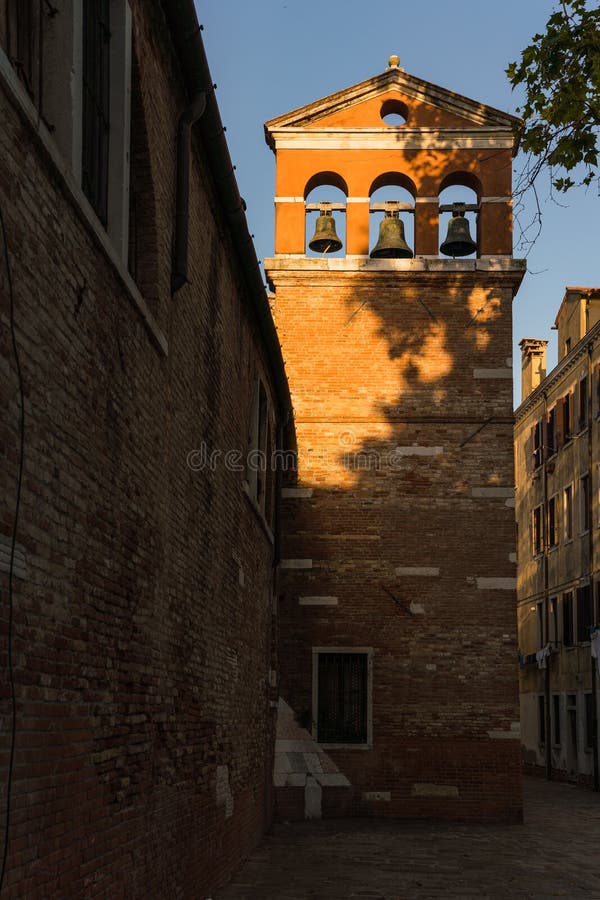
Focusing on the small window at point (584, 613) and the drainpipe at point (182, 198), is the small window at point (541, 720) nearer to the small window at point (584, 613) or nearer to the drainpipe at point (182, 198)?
the small window at point (584, 613)

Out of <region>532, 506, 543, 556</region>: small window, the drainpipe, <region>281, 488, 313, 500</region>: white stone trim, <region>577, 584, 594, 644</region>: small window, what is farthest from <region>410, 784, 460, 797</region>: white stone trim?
<region>532, 506, 543, 556</region>: small window

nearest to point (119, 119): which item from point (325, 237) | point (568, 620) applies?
point (325, 237)

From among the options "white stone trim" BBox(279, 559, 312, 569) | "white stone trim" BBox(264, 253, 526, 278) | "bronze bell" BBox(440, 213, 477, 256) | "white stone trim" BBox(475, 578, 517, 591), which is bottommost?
"white stone trim" BBox(475, 578, 517, 591)

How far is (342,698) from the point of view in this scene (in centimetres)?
1769

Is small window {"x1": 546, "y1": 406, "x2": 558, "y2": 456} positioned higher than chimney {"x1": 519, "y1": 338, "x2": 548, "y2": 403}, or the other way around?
chimney {"x1": 519, "y1": 338, "x2": 548, "y2": 403}

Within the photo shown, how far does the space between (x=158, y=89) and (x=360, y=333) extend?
11.1 meters

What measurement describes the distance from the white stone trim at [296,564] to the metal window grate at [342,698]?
1346mm

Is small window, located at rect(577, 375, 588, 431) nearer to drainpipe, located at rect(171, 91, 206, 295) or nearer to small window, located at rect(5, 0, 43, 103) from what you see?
drainpipe, located at rect(171, 91, 206, 295)

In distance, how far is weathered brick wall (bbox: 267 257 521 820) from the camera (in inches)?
682

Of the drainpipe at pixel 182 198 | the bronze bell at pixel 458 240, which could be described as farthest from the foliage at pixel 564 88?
the bronze bell at pixel 458 240

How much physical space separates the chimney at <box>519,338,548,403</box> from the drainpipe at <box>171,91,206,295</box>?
90.8 feet

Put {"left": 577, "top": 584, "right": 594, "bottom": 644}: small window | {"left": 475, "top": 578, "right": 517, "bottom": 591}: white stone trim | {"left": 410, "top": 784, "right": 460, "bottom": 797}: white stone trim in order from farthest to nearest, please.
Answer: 1. {"left": 577, "top": 584, "right": 594, "bottom": 644}: small window
2. {"left": 475, "top": 578, "right": 517, "bottom": 591}: white stone trim
3. {"left": 410, "top": 784, "right": 460, "bottom": 797}: white stone trim

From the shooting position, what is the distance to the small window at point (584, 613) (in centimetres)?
2708

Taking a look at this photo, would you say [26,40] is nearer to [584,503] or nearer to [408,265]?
[408,265]
